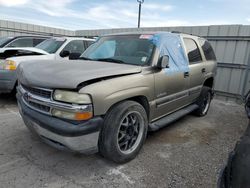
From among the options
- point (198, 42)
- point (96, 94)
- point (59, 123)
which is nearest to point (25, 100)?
point (59, 123)

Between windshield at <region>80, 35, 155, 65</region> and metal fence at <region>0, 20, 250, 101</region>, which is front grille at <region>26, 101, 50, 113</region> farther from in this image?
metal fence at <region>0, 20, 250, 101</region>

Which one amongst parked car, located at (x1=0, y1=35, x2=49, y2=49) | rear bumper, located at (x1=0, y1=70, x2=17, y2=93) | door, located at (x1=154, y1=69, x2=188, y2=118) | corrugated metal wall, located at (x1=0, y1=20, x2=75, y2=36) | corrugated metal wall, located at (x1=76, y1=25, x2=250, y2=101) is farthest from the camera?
corrugated metal wall, located at (x1=0, y1=20, x2=75, y2=36)

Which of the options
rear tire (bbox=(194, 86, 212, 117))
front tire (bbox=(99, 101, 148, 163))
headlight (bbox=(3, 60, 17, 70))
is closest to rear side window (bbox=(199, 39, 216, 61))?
rear tire (bbox=(194, 86, 212, 117))

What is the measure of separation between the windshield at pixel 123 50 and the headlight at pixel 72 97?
1141mm

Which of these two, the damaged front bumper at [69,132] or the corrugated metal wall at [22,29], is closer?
the damaged front bumper at [69,132]

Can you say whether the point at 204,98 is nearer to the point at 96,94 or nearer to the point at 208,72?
the point at 208,72

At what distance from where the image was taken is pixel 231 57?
6348mm

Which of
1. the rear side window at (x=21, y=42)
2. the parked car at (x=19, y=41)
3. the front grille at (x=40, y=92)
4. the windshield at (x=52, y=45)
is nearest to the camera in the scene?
the front grille at (x=40, y=92)

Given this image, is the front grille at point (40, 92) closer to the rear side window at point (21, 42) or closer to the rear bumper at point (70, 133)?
the rear bumper at point (70, 133)

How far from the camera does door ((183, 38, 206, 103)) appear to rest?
12.2 ft

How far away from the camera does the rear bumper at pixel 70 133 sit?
1.98m

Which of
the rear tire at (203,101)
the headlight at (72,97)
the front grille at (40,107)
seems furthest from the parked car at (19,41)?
the rear tire at (203,101)

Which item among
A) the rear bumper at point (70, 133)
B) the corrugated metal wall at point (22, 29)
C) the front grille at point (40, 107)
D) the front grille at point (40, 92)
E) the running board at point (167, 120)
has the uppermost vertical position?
the corrugated metal wall at point (22, 29)

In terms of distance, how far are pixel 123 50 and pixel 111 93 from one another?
4.20 ft
